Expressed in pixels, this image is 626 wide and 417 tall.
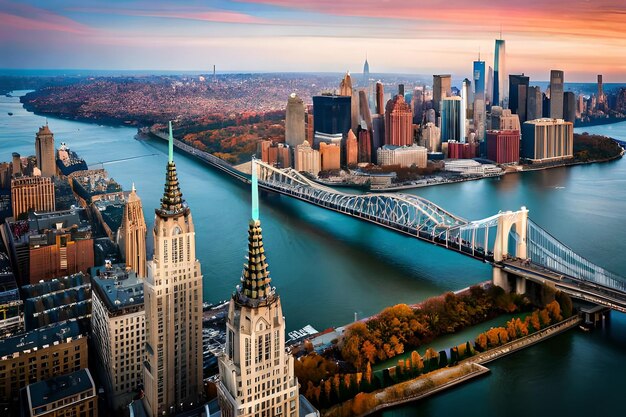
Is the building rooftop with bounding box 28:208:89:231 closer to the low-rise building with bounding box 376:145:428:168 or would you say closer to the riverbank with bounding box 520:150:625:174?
the low-rise building with bounding box 376:145:428:168

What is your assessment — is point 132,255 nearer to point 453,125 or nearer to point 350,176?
point 350,176

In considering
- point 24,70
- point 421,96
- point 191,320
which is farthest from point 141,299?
point 421,96

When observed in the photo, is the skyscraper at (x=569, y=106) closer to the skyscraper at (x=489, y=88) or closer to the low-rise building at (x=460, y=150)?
the skyscraper at (x=489, y=88)

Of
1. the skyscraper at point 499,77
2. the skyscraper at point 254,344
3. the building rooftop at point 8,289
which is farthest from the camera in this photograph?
the skyscraper at point 499,77

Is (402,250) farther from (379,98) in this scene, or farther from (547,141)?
(379,98)

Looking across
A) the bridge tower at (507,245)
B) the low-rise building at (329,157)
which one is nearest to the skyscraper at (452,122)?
the low-rise building at (329,157)

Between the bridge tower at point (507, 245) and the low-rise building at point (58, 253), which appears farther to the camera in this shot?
the bridge tower at point (507, 245)

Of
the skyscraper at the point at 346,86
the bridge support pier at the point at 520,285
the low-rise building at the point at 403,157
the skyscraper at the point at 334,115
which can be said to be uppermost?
Result: the skyscraper at the point at 346,86

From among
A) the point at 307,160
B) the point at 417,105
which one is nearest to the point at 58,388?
the point at 307,160
